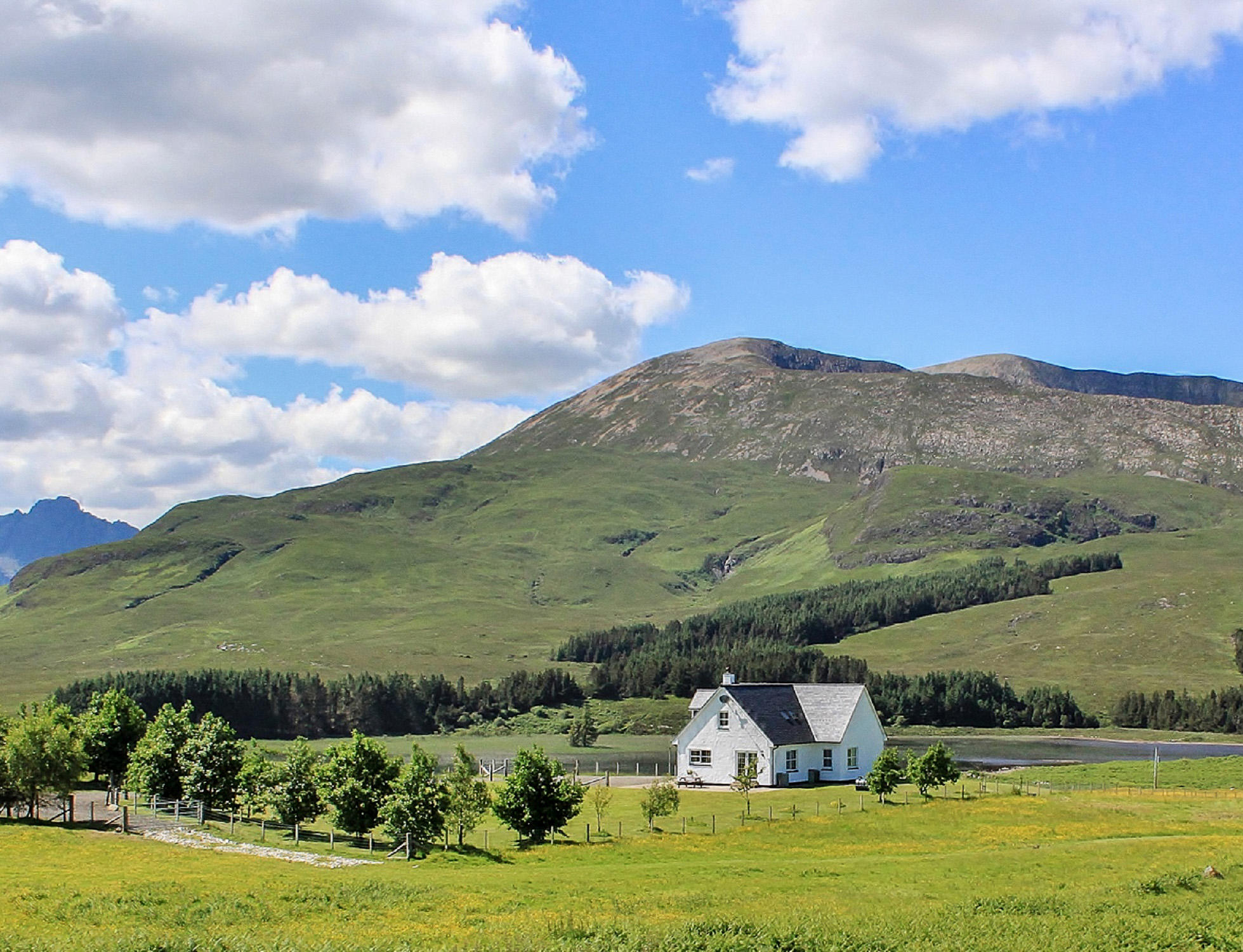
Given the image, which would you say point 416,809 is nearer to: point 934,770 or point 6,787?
point 6,787

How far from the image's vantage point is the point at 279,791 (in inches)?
2712

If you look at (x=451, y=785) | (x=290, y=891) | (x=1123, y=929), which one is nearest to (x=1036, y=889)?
(x=1123, y=929)

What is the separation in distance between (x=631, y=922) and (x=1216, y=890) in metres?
23.3

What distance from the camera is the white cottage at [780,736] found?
329ft

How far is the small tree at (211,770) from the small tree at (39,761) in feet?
22.5

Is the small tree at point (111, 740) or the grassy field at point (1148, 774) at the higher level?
the small tree at point (111, 740)

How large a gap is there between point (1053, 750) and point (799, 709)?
76543 millimetres

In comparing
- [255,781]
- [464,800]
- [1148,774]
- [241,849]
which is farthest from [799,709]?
[241,849]

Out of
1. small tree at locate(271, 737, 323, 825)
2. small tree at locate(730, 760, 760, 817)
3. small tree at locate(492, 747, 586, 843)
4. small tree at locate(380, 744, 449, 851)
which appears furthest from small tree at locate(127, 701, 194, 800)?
small tree at locate(730, 760, 760, 817)

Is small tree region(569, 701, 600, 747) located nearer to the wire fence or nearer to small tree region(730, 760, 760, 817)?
small tree region(730, 760, 760, 817)

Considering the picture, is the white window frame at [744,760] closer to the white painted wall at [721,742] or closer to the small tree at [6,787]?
the white painted wall at [721,742]

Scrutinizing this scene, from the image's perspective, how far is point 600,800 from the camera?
78.8 meters

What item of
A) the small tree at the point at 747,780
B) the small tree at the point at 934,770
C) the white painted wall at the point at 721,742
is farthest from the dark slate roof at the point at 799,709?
the small tree at the point at 934,770

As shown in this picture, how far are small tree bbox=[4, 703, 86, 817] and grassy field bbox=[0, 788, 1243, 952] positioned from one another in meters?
3.23
